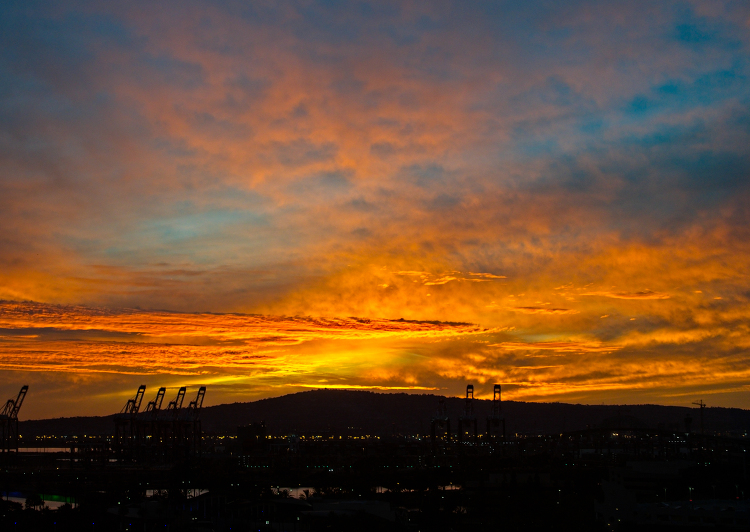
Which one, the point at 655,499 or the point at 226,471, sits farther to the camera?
the point at 226,471

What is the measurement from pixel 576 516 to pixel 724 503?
24.3 ft

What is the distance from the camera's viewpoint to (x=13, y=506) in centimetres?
4831

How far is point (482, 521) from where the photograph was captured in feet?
122

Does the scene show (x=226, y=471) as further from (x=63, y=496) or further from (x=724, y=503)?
(x=724, y=503)

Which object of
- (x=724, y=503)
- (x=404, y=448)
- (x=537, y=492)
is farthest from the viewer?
(x=404, y=448)

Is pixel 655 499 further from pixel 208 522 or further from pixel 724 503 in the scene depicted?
pixel 208 522

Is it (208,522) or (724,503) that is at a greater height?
(724,503)

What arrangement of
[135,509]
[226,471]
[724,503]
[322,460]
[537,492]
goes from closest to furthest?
[724,503], [135,509], [537,492], [226,471], [322,460]

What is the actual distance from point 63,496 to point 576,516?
45.7m

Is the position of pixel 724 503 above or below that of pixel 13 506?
above

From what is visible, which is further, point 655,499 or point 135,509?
point 655,499

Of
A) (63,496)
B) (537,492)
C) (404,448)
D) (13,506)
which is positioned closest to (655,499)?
(537,492)

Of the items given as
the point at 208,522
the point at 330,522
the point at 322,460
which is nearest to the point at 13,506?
the point at 208,522

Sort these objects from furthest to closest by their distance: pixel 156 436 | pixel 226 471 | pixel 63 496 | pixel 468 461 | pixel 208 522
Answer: pixel 156 436 → pixel 468 461 → pixel 226 471 → pixel 63 496 → pixel 208 522
